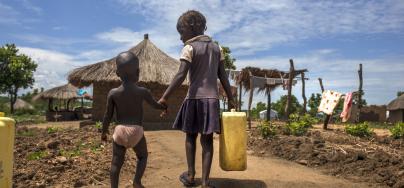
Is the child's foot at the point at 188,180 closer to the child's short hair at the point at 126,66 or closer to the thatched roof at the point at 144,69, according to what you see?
the child's short hair at the point at 126,66

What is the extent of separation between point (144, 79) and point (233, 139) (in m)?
8.63

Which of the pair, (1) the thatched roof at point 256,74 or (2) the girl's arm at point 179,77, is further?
(1) the thatched roof at point 256,74

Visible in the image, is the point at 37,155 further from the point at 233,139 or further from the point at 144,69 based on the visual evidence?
the point at 144,69

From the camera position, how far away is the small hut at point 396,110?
27875 mm

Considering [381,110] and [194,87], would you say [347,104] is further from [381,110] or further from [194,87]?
[381,110]

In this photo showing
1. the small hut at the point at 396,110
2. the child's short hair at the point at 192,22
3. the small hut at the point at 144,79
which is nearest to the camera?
the child's short hair at the point at 192,22

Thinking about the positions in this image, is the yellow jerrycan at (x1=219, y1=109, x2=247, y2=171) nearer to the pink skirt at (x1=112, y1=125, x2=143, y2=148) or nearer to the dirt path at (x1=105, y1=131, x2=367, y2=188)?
the dirt path at (x1=105, y1=131, x2=367, y2=188)

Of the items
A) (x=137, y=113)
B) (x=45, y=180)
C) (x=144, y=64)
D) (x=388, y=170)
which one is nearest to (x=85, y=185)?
(x=45, y=180)

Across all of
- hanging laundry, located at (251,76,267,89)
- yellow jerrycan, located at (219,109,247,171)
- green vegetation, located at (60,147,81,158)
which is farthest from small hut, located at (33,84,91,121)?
yellow jerrycan, located at (219,109,247,171)

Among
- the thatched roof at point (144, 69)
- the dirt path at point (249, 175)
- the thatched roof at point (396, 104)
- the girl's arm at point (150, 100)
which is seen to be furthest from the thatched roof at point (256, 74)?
the thatched roof at point (396, 104)

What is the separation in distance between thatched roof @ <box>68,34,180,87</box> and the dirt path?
6030 mm

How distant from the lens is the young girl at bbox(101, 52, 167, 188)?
3877 mm

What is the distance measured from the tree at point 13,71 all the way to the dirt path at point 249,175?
26.6 m

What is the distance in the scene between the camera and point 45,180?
5.17 meters
